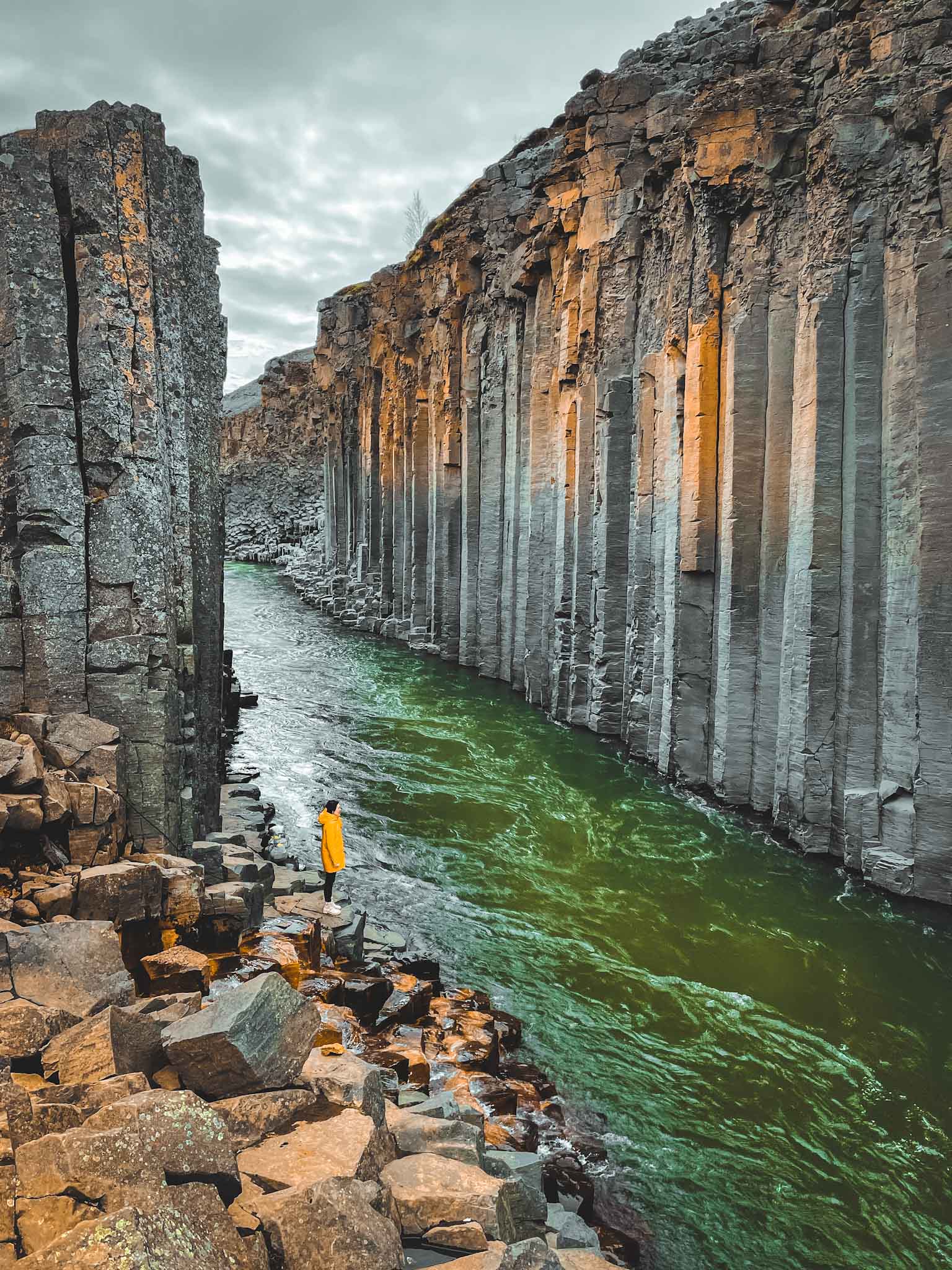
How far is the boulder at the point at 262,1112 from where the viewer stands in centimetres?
380

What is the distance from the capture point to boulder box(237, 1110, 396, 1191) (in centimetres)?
346

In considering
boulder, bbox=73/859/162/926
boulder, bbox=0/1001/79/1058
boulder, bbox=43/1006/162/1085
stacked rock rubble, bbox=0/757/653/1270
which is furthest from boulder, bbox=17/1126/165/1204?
boulder, bbox=73/859/162/926

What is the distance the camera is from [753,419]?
456 inches

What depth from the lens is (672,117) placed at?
45.4ft

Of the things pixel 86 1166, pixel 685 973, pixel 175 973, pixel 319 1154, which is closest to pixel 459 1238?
pixel 319 1154

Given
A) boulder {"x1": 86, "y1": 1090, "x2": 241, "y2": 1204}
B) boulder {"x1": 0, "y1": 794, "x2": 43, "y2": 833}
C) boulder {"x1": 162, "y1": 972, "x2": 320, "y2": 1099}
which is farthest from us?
boulder {"x1": 0, "y1": 794, "x2": 43, "y2": 833}

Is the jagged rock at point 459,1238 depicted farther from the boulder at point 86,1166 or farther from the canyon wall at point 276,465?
the canyon wall at point 276,465

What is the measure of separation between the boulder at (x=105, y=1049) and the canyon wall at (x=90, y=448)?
348cm

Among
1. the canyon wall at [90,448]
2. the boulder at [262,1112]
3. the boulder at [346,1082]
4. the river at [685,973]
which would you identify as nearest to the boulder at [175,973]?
the boulder at [346,1082]

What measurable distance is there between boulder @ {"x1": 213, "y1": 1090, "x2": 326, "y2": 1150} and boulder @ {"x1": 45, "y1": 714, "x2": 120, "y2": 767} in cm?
379

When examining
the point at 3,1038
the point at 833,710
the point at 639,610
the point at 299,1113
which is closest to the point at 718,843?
the point at 833,710

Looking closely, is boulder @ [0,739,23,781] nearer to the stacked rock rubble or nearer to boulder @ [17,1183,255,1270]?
the stacked rock rubble

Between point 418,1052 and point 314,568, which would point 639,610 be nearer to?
point 418,1052

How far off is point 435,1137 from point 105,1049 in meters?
1.79
